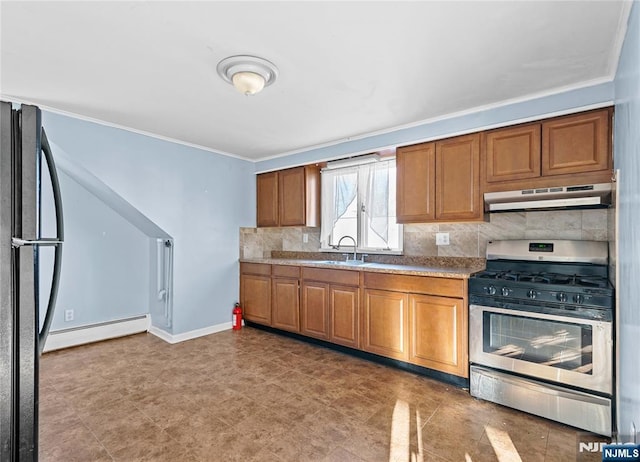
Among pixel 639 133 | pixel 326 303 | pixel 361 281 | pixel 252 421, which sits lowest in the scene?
pixel 252 421

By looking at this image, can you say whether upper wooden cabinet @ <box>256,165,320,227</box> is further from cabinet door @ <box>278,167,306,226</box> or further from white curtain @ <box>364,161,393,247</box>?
white curtain @ <box>364,161,393,247</box>

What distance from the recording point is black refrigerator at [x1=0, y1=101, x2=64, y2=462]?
106cm

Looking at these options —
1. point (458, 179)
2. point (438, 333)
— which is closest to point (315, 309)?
point (438, 333)

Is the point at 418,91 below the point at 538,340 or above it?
above

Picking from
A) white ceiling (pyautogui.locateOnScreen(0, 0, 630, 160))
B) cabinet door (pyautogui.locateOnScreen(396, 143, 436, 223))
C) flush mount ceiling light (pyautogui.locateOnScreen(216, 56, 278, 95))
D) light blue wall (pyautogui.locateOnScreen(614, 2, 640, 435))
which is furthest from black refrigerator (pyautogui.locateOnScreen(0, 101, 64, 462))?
cabinet door (pyautogui.locateOnScreen(396, 143, 436, 223))

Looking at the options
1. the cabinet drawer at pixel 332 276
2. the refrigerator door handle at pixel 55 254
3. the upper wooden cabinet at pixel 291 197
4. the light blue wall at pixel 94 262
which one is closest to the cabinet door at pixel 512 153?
the cabinet drawer at pixel 332 276

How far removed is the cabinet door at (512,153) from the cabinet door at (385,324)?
1293 mm

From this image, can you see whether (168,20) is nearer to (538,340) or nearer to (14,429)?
(14,429)

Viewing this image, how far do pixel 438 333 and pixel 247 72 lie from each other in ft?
7.97

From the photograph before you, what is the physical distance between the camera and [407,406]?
2.37m

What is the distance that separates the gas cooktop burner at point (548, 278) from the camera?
87.4 inches

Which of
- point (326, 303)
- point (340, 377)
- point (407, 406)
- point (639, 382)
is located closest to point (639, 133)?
point (639, 382)

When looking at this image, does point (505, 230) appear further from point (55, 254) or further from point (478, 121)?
point (55, 254)

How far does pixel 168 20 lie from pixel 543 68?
224cm
